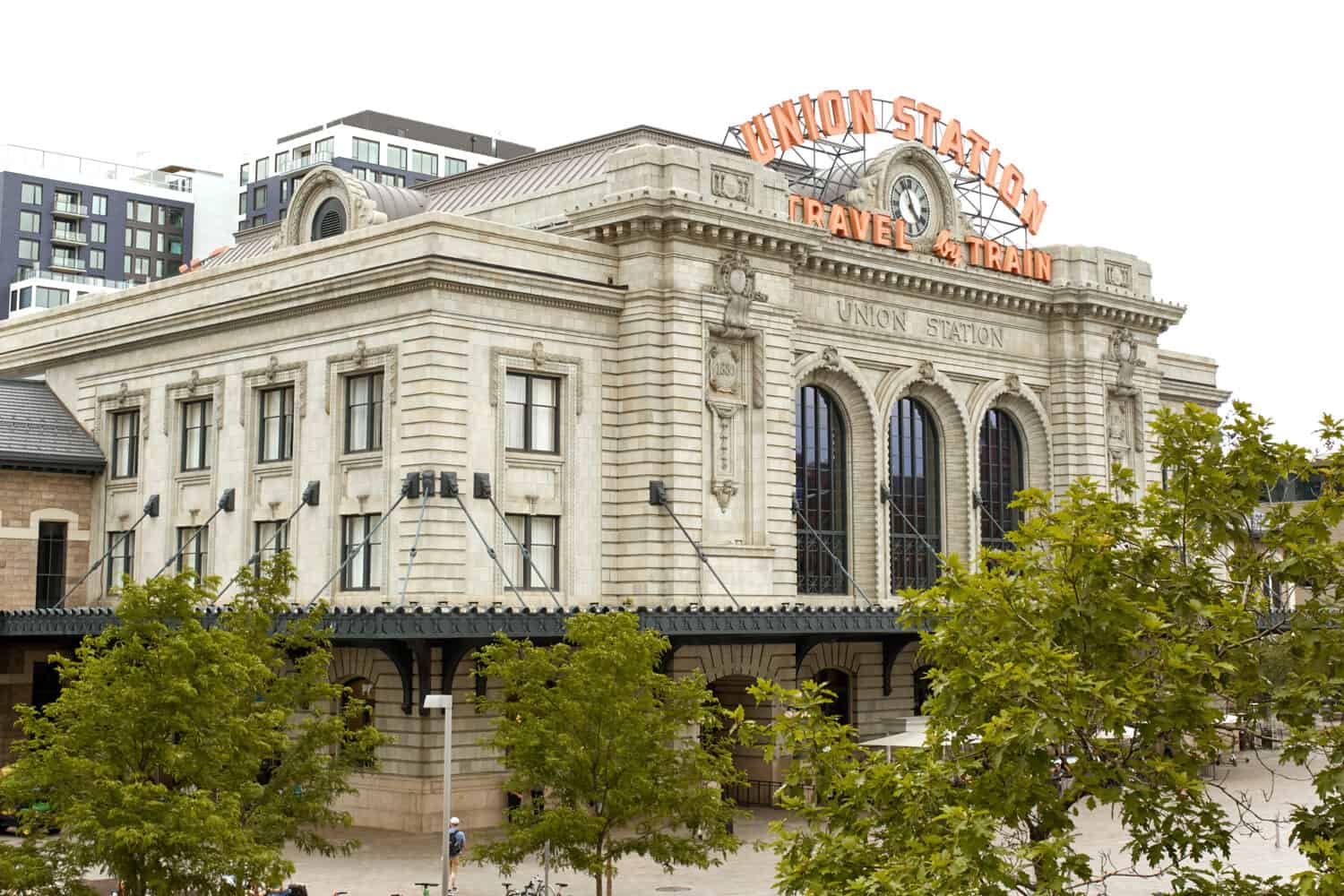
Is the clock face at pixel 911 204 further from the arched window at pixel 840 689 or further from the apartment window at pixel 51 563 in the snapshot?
the apartment window at pixel 51 563

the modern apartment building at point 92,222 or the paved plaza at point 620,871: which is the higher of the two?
Answer: the modern apartment building at point 92,222

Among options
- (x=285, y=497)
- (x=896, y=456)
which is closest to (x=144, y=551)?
(x=285, y=497)

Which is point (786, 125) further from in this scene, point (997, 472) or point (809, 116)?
point (997, 472)

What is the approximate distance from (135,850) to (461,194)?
123ft

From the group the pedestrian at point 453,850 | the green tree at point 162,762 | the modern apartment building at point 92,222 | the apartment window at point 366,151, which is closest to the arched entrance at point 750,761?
the pedestrian at point 453,850

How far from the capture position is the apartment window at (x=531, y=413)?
157 ft

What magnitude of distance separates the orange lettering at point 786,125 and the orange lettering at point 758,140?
0.57m

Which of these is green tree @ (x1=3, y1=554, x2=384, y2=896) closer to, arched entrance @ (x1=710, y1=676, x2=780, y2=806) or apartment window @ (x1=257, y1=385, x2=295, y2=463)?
apartment window @ (x1=257, y1=385, x2=295, y2=463)

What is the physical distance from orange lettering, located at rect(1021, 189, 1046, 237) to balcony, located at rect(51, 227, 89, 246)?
8155 centimetres

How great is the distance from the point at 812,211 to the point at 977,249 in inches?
348

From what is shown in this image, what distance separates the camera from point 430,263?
1790 inches

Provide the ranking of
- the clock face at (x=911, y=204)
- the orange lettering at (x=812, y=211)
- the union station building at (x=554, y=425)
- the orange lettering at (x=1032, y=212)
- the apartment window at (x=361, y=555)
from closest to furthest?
the union station building at (x=554, y=425) → the apartment window at (x=361, y=555) → the orange lettering at (x=812, y=211) → the clock face at (x=911, y=204) → the orange lettering at (x=1032, y=212)

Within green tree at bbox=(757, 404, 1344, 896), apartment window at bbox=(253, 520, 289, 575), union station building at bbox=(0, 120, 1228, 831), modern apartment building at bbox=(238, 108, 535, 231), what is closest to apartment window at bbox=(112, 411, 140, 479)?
union station building at bbox=(0, 120, 1228, 831)

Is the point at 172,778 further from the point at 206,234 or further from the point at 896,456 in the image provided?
the point at 206,234
